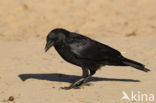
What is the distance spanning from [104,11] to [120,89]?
669cm

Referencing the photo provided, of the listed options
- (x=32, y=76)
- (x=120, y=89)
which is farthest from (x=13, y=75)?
(x=120, y=89)

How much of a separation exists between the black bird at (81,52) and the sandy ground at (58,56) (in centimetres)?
32

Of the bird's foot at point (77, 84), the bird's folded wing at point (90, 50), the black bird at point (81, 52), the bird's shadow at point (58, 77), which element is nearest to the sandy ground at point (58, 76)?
the bird's shadow at point (58, 77)

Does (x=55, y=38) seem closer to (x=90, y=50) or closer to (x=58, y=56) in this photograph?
(x=90, y=50)

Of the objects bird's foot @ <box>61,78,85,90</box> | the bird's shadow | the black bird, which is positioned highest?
the black bird

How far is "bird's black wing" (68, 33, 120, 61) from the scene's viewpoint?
8638mm

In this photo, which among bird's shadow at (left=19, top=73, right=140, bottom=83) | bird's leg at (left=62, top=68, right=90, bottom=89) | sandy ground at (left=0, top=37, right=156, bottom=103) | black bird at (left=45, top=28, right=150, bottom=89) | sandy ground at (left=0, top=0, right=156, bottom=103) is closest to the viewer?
sandy ground at (left=0, top=37, right=156, bottom=103)

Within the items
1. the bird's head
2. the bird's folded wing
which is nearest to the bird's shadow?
the bird's folded wing

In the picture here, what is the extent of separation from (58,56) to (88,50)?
7.02 feet

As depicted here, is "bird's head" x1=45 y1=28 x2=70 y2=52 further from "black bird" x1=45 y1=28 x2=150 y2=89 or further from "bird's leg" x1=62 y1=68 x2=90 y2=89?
"bird's leg" x1=62 y1=68 x2=90 y2=89

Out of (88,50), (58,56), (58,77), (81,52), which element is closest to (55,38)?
(81,52)

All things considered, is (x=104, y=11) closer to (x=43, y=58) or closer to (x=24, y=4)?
(x=24, y=4)

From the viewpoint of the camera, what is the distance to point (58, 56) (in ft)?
35.7

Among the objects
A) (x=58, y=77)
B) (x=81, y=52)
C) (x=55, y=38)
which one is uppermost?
(x=55, y=38)
